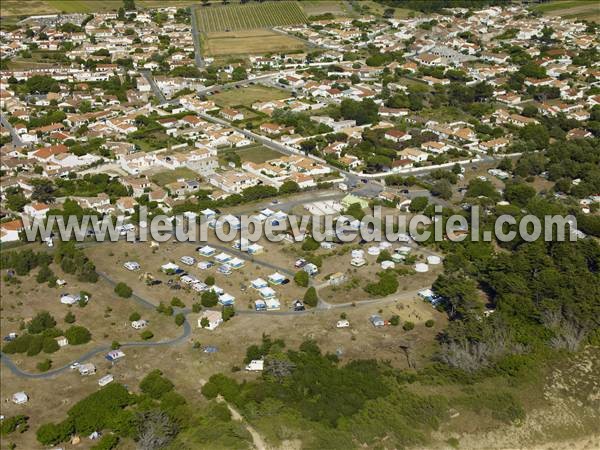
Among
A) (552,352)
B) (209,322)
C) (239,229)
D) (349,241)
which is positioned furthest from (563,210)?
(209,322)

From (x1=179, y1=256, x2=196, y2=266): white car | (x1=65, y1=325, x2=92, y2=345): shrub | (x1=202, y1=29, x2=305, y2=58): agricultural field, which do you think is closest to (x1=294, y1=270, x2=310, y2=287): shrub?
(x1=179, y1=256, x2=196, y2=266): white car

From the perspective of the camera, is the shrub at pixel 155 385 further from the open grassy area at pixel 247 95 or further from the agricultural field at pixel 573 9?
the agricultural field at pixel 573 9

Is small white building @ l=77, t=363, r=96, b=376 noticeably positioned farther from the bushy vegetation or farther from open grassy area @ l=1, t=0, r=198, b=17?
open grassy area @ l=1, t=0, r=198, b=17

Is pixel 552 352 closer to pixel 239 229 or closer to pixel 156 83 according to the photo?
pixel 239 229

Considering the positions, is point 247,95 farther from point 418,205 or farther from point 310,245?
point 310,245

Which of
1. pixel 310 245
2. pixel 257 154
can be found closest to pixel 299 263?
pixel 310 245
